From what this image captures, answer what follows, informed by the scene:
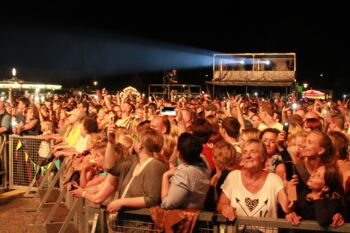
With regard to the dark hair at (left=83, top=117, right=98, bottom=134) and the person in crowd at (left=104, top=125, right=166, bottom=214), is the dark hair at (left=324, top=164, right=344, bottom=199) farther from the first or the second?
the dark hair at (left=83, top=117, right=98, bottom=134)

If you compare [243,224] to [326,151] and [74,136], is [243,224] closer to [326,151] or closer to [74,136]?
[326,151]

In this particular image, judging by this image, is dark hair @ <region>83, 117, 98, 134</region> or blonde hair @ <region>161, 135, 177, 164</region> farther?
dark hair @ <region>83, 117, 98, 134</region>

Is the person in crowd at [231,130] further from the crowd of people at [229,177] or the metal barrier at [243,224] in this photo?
the metal barrier at [243,224]

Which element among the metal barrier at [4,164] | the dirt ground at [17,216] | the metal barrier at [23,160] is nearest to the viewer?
the dirt ground at [17,216]

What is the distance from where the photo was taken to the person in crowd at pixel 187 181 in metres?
3.97

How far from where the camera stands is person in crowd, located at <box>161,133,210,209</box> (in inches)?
156

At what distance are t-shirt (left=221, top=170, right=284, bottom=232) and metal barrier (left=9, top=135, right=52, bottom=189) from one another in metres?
6.56

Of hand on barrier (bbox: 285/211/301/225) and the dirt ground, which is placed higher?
hand on barrier (bbox: 285/211/301/225)

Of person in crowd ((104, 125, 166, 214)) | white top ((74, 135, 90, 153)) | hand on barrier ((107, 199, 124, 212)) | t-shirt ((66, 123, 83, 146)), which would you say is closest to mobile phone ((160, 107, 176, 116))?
t-shirt ((66, 123, 83, 146))

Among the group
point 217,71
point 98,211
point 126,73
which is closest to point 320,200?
point 98,211

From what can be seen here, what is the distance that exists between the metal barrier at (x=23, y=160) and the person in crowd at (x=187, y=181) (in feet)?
20.5

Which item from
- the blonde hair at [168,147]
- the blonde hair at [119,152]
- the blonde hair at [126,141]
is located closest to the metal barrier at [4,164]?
the blonde hair at [126,141]

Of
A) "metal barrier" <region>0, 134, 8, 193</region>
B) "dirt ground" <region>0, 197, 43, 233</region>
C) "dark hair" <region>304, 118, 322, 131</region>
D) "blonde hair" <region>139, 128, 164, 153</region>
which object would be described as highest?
"dark hair" <region>304, 118, 322, 131</region>

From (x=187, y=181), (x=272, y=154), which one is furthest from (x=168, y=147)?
(x=187, y=181)
